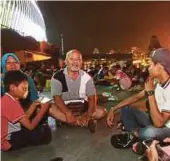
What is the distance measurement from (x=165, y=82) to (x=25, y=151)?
2140 mm

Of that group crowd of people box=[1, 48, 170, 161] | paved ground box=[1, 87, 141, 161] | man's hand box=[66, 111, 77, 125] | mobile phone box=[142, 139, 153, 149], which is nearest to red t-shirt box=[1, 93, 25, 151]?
crowd of people box=[1, 48, 170, 161]

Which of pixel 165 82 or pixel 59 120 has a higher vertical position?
pixel 165 82

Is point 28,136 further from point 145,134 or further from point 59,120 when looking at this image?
point 145,134

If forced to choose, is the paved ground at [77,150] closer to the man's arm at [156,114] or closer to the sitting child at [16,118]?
the sitting child at [16,118]

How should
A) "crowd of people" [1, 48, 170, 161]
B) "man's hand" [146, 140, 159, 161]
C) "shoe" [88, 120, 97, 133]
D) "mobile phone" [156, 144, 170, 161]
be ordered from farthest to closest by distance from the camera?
"shoe" [88, 120, 97, 133] < "crowd of people" [1, 48, 170, 161] < "man's hand" [146, 140, 159, 161] < "mobile phone" [156, 144, 170, 161]

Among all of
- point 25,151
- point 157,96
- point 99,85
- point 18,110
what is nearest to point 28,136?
point 25,151

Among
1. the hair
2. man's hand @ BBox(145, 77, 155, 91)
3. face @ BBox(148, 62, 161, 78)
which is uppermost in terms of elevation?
face @ BBox(148, 62, 161, 78)

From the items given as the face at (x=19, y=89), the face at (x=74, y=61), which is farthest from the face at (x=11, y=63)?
the face at (x=19, y=89)

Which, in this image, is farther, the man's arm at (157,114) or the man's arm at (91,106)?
the man's arm at (91,106)

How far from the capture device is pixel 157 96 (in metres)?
3.41

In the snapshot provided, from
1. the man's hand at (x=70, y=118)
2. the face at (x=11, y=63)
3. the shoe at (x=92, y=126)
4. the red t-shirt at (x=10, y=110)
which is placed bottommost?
the shoe at (x=92, y=126)

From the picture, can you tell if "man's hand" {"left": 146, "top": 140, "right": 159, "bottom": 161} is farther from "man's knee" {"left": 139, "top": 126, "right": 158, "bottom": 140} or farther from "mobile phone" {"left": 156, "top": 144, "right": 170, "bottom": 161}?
"man's knee" {"left": 139, "top": 126, "right": 158, "bottom": 140}

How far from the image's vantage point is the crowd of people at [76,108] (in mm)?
3324

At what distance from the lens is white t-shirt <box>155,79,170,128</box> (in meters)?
3.23
